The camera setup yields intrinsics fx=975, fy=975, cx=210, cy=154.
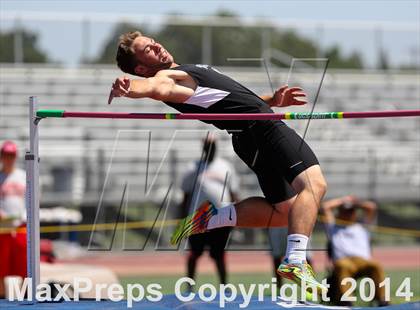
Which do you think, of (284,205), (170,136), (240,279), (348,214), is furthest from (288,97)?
(170,136)

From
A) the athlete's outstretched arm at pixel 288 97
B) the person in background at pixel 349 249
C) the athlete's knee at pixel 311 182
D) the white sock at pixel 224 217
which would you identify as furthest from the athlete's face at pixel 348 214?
the athlete's knee at pixel 311 182

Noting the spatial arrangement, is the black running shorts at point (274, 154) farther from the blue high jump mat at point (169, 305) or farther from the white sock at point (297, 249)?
the blue high jump mat at point (169, 305)

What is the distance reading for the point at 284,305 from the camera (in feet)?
16.2

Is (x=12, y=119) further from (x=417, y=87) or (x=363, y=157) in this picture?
(x=417, y=87)

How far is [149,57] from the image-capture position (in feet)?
16.6

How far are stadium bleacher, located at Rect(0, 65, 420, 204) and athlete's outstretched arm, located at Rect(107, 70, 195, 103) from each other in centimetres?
737

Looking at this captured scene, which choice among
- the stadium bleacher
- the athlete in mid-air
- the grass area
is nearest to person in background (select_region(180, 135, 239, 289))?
the grass area

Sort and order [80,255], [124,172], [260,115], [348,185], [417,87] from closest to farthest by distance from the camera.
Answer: [260,115]
[80,255]
[124,172]
[348,185]
[417,87]

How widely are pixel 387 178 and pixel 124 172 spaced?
4.20 m

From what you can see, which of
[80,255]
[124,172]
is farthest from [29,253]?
[124,172]

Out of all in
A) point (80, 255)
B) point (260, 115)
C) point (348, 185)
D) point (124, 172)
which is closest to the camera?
point (260, 115)

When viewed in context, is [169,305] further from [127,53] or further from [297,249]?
[127,53]

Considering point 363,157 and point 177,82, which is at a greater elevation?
point 177,82

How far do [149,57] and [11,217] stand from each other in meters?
3.65
